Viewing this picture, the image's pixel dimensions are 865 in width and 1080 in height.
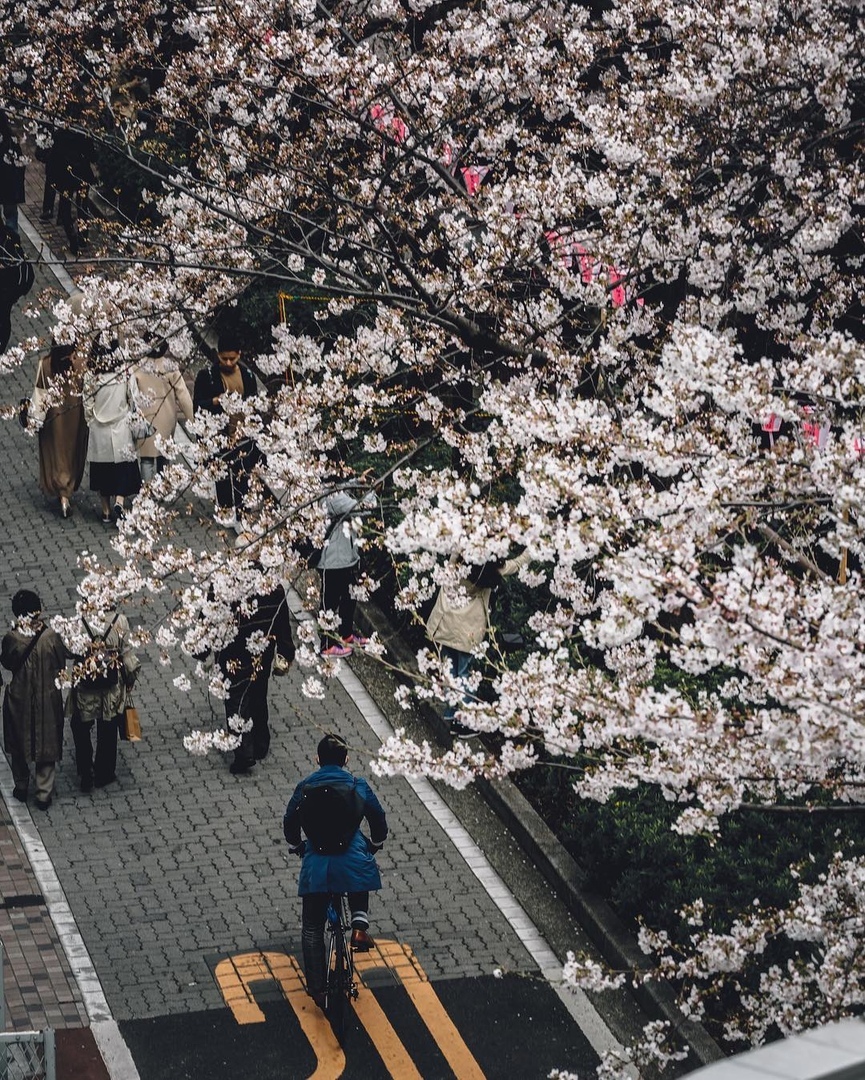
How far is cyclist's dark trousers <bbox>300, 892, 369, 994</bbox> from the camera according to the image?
9836 millimetres

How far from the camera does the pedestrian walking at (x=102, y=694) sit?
38.3 feet

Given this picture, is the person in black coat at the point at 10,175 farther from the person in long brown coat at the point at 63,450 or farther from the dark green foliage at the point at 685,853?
the dark green foliage at the point at 685,853

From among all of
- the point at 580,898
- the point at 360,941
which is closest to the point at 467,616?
the point at 580,898

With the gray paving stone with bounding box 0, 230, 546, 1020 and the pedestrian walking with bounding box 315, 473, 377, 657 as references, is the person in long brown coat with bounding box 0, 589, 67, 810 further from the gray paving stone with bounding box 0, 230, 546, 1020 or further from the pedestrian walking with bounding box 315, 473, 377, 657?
the pedestrian walking with bounding box 315, 473, 377, 657

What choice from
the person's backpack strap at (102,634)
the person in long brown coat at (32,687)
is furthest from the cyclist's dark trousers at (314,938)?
the person in long brown coat at (32,687)

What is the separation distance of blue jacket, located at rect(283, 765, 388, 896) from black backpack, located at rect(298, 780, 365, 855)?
0.09 feet

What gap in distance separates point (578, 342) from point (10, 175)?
41.7ft

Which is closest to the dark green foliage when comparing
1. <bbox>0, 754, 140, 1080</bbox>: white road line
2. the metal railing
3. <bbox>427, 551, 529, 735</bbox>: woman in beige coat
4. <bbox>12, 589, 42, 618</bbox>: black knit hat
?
<bbox>427, 551, 529, 735</bbox>: woman in beige coat

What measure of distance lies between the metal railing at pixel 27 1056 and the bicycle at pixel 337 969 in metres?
1.80

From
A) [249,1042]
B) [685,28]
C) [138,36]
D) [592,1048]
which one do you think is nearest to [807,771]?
[592,1048]

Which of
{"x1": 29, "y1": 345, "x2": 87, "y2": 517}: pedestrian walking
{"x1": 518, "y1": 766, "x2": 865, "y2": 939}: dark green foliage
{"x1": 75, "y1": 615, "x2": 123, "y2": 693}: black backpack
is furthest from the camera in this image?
{"x1": 29, "y1": 345, "x2": 87, "y2": 517}: pedestrian walking

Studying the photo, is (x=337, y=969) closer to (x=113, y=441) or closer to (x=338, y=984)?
(x=338, y=984)

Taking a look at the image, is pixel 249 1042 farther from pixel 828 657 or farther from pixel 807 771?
pixel 828 657

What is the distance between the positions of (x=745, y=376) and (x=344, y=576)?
24.5 ft
